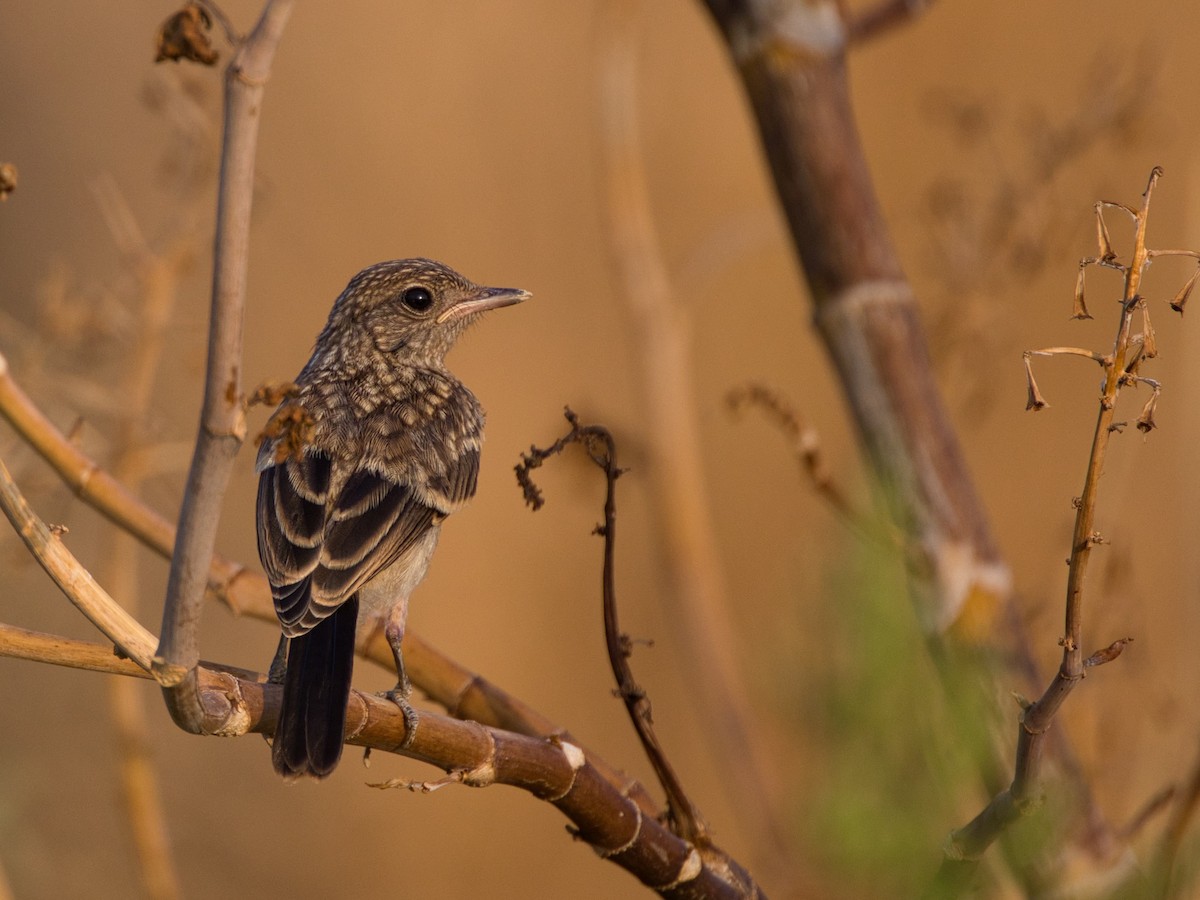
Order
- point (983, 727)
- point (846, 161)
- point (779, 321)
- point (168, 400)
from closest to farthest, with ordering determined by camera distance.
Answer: point (983, 727) → point (846, 161) → point (168, 400) → point (779, 321)

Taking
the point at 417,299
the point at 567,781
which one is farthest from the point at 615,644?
the point at 417,299

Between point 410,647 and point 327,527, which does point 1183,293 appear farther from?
point 327,527

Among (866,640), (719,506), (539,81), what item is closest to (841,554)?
(866,640)

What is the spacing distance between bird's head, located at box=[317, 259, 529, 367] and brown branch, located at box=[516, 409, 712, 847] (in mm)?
1892

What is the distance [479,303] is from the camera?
387cm

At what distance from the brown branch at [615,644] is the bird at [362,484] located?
32 centimetres

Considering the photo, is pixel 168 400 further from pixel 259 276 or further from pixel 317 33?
pixel 317 33

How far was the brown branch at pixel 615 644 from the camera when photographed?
6.24 feet

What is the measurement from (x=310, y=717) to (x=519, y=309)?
4667 mm

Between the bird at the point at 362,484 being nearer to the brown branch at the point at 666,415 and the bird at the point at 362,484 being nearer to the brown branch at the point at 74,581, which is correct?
the brown branch at the point at 666,415

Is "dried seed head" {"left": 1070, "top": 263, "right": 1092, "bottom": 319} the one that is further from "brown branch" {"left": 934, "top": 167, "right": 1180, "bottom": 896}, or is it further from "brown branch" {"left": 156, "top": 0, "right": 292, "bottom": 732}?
"brown branch" {"left": 156, "top": 0, "right": 292, "bottom": 732}

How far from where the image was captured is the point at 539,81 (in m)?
6.86

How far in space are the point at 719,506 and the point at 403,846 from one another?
7.09ft

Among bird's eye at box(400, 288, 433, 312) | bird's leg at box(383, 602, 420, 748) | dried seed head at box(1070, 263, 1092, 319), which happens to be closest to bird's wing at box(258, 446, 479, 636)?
bird's leg at box(383, 602, 420, 748)
